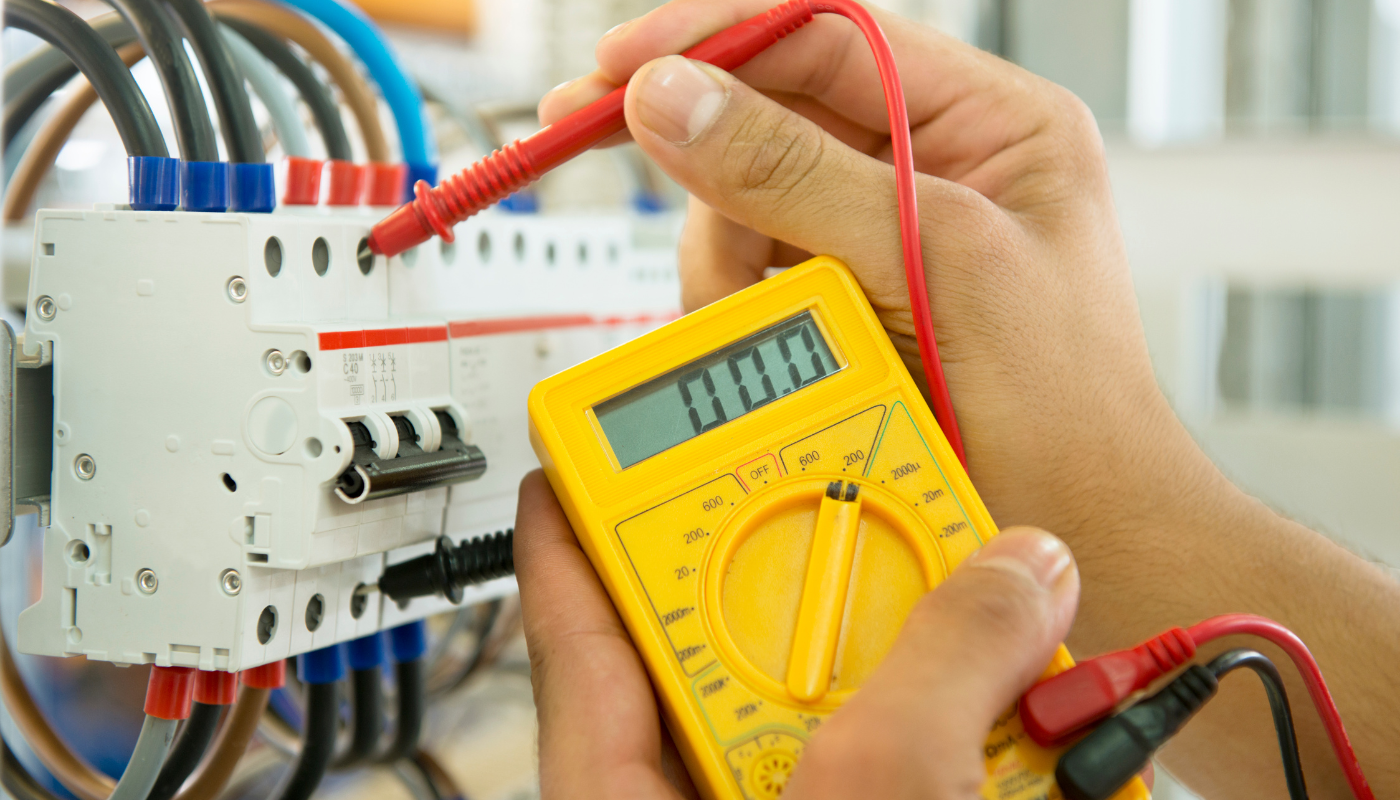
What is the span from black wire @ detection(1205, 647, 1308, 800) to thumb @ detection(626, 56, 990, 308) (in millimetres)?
255

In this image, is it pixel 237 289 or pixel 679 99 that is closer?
pixel 237 289

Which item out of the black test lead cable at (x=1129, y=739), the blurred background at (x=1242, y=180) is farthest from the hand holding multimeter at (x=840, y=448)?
the blurred background at (x=1242, y=180)

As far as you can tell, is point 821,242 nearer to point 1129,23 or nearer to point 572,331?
point 572,331

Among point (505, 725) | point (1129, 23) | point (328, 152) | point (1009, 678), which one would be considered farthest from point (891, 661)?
point (1129, 23)

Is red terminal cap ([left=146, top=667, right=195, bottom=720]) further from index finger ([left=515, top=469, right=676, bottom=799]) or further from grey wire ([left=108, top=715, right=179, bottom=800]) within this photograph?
index finger ([left=515, top=469, right=676, bottom=799])

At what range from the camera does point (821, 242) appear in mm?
575

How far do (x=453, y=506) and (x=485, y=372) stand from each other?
3.3 inches

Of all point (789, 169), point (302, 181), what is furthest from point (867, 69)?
point (302, 181)

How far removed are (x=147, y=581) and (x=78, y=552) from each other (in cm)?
4

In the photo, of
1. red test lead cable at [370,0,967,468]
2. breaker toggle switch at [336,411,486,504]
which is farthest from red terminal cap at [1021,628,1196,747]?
breaker toggle switch at [336,411,486,504]

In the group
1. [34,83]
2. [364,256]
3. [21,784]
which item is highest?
[34,83]

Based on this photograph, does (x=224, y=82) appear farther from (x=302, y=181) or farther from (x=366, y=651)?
(x=366, y=651)

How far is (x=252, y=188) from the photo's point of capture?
474 mm

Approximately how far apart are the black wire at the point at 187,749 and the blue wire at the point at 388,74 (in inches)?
13.6
